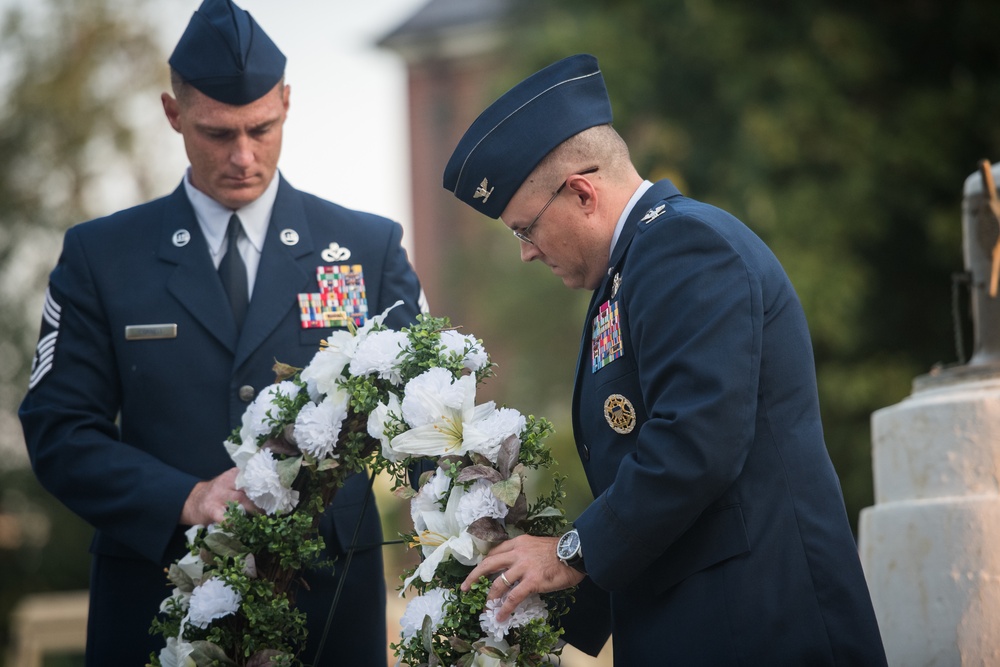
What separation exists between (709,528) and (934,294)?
31.3 ft

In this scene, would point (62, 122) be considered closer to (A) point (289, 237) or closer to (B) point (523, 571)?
(A) point (289, 237)

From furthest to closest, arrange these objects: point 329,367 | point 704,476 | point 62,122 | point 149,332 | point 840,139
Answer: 1. point 62,122
2. point 840,139
3. point 149,332
4. point 329,367
5. point 704,476

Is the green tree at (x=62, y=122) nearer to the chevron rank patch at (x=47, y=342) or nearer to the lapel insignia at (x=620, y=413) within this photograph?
the chevron rank patch at (x=47, y=342)

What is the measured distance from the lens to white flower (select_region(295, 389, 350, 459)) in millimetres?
3094

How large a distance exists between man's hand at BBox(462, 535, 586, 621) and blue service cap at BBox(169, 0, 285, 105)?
173 cm

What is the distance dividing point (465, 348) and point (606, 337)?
15.5 inches

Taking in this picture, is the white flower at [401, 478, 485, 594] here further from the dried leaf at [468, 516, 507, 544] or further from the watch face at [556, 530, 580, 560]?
the watch face at [556, 530, 580, 560]

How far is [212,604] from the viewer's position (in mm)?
3066

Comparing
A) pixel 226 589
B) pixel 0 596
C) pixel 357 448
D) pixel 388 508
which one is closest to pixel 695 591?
pixel 357 448

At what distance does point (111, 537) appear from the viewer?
11.7 feet

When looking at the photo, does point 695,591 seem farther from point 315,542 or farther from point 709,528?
point 315,542

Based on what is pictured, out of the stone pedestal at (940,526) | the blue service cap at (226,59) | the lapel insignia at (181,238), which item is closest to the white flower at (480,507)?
the lapel insignia at (181,238)

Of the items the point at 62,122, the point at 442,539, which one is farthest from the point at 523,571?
the point at 62,122

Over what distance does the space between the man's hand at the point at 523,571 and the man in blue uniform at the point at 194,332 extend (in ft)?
2.29
